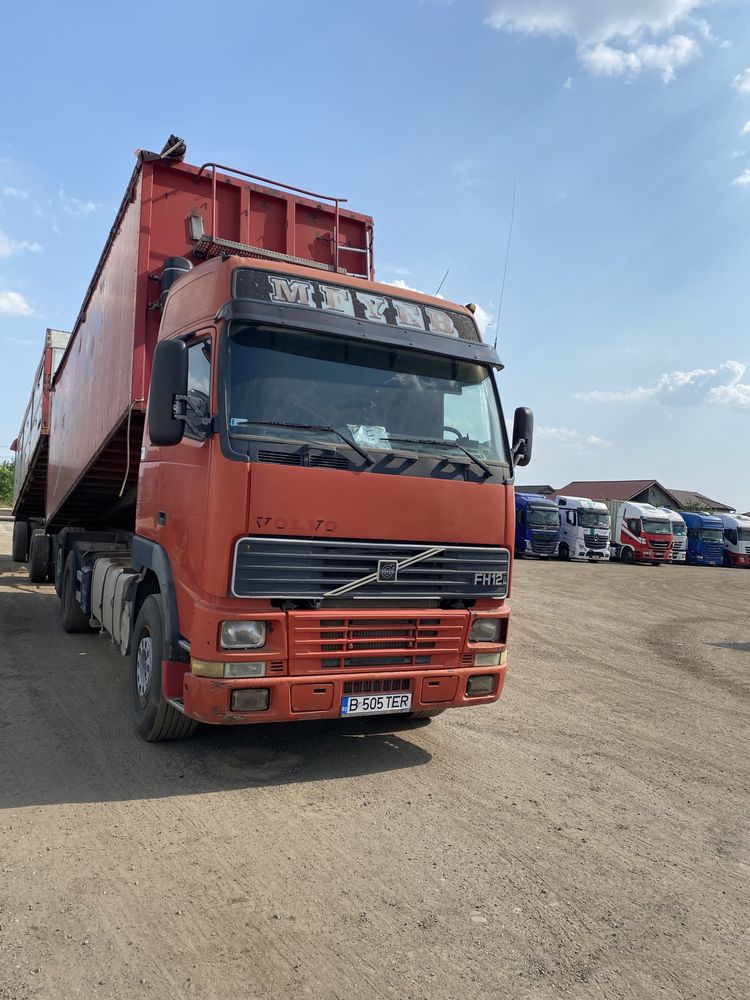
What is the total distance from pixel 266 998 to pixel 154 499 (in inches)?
141

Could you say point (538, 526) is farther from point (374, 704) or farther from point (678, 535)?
point (374, 704)

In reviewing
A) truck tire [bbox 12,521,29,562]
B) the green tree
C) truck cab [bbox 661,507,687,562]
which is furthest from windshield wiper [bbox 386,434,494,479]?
the green tree

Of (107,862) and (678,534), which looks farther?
(678,534)

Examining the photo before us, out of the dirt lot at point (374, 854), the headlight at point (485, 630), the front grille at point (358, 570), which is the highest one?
the front grille at point (358, 570)

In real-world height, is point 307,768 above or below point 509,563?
below

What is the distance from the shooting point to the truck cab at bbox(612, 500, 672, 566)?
32.5m

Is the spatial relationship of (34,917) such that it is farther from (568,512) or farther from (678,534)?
(678,534)

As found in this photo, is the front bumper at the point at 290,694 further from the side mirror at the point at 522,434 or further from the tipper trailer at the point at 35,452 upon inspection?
the tipper trailer at the point at 35,452

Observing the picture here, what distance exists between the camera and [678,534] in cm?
3588

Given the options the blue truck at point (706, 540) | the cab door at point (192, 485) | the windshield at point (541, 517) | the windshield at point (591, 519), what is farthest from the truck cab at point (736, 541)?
the cab door at point (192, 485)

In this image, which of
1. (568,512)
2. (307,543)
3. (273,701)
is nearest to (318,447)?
(307,543)

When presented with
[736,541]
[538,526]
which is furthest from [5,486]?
[736,541]

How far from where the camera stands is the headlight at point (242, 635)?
4211 mm

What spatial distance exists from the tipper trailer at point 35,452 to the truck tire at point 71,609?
3862 millimetres
